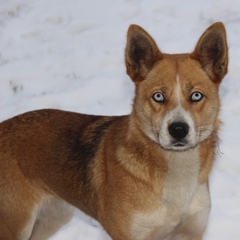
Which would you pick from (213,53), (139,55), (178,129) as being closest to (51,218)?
(139,55)

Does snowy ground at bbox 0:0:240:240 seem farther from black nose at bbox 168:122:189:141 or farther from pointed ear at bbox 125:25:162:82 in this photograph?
black nose at bbox 168:122:189:141

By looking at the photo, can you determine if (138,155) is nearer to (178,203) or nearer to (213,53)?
(178,203)

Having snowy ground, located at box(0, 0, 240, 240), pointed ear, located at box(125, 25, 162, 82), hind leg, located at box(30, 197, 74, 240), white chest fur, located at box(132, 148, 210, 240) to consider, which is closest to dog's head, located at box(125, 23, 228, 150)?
pointed ear, located at box(125, 25, 162, 82)

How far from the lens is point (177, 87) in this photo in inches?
251

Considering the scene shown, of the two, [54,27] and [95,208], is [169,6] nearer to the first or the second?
[54,27]

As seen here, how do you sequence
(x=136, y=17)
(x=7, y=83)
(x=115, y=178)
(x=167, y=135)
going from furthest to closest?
1. (x=136, y=17)
2. (x=7, y=83)
3. (x=115, y=178)
4. (x=167, y=135)

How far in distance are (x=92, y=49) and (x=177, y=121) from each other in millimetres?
5642

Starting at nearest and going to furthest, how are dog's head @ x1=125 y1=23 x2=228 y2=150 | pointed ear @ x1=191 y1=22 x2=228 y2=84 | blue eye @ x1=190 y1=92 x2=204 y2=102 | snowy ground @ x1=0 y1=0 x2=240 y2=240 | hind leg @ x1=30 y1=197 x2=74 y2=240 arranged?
dog's head @ x1=125 y1=23 x2=228 y2=150 → blue eye @ x1=190 y1=92 x2=204 y2=102 → pointed ear @ x1=191 y1=22 x2=228 y2=84 → hind leg @ x1=30 y1=197 x2=74 y2=240 → snowy ground @ x1=0 y1=0 x2=240 y2=240

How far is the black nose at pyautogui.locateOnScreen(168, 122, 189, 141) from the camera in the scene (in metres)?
6.16

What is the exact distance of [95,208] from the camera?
711 centimetres

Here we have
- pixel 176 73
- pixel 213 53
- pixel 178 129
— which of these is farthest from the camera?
pixel 213 53

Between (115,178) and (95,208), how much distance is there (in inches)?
18.2

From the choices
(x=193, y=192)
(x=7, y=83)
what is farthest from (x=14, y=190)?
(x=7, y=83)

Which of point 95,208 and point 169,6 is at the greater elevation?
point 169,6
